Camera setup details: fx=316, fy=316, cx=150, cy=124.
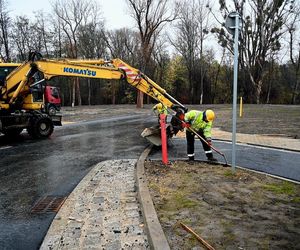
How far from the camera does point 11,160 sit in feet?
28.2

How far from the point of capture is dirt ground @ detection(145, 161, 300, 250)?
3.69 metres

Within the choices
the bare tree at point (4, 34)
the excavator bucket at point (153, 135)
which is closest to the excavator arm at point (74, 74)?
the excavator bucket at point (153, 135)

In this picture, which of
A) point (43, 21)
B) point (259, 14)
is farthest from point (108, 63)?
point (43, 21)

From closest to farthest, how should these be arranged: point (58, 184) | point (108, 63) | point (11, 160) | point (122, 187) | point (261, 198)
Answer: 1. point (261, 198)
2. point (122, 187)
3. point (58, 184)
4. point (11, 160)
5. point (108, 63)

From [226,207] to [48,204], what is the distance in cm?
287

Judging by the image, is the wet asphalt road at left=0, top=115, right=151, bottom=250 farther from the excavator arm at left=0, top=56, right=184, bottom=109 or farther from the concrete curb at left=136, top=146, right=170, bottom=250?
the excavator arm at left=0, top=56, right=184, bottom=109

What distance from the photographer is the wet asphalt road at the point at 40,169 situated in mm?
4305

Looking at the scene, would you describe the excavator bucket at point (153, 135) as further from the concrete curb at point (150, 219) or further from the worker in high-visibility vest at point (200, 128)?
the concrete curb at point (150, 219)

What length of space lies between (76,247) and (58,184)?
112 inches

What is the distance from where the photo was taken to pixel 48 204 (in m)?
5.22

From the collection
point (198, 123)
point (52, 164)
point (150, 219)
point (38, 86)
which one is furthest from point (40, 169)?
point (38, 86)

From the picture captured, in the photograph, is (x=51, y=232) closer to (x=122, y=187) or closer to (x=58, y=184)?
(x=122, y=187)

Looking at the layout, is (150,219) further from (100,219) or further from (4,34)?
(4,34)

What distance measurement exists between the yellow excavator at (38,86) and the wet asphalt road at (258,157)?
2223 millimetres
